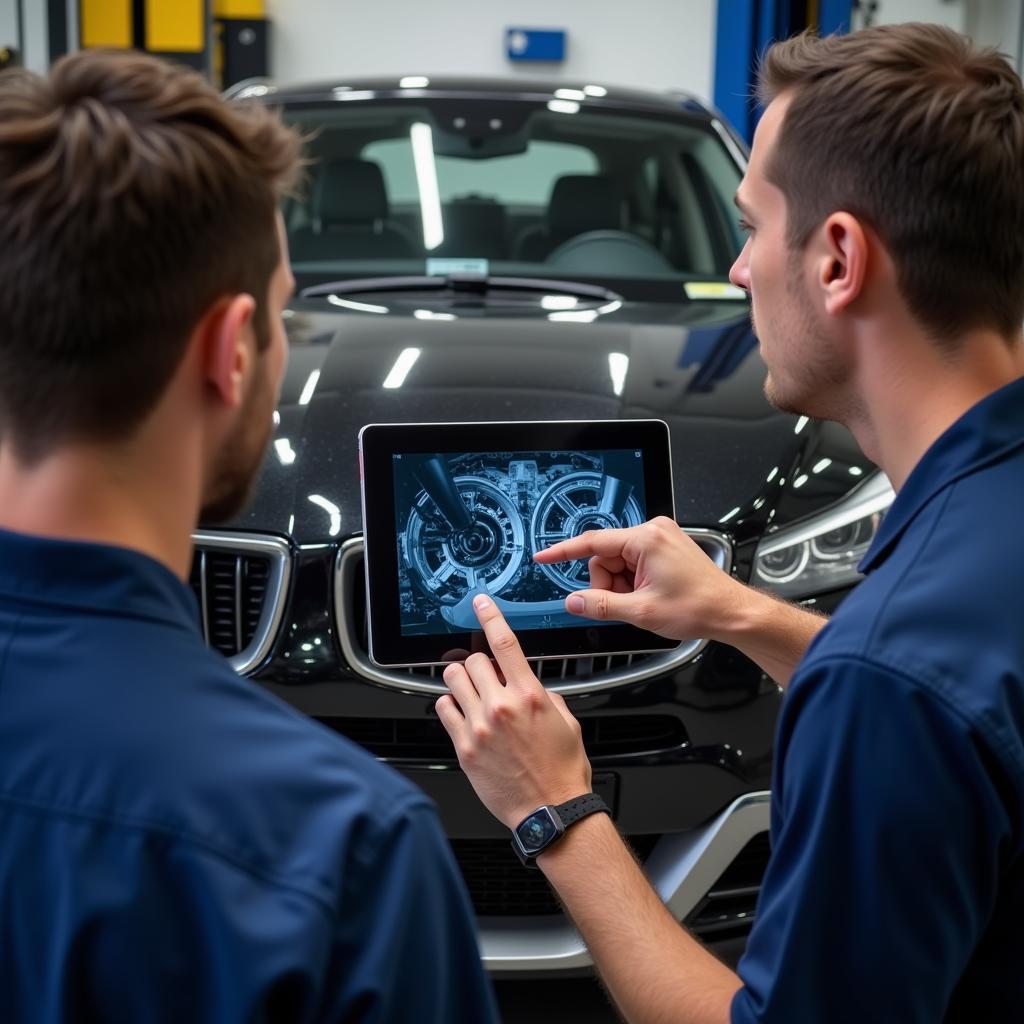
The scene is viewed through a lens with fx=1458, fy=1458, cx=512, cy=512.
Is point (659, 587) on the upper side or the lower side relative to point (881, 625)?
lower

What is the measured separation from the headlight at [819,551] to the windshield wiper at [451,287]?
1096 millimetres

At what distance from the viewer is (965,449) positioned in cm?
133

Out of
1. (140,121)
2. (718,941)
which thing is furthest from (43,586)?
(718,941)

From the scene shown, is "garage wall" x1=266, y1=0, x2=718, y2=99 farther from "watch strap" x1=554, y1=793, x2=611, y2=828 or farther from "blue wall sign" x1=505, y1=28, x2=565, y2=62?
"watch strap" x1=554, y1=793, x2=611, y2=828

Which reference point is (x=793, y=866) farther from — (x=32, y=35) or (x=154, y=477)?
(x=32, y=35)

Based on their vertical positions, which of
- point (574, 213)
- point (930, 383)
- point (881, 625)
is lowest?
point (574, 213)

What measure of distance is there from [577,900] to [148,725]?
800mm

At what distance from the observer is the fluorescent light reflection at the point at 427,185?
368cm

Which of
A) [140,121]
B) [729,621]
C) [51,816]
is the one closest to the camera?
[51,816]

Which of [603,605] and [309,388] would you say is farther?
[309,388]

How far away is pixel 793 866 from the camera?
1.23 meters

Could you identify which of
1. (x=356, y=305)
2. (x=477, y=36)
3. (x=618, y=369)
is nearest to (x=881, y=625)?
(x=618, y=369)

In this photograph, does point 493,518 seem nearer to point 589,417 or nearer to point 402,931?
point 589,417

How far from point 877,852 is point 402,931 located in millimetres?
451
